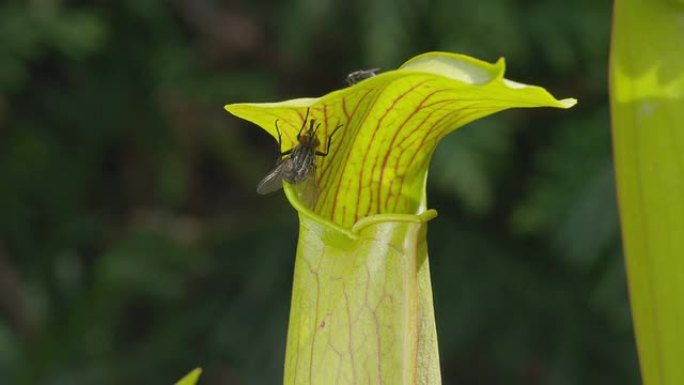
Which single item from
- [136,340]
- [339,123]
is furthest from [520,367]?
[339,123]

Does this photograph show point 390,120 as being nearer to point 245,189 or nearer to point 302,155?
point 302,155

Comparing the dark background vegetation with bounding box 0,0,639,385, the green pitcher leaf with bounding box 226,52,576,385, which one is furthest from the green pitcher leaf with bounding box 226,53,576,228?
the dark background vegetation with bounding box 0,0,639,385

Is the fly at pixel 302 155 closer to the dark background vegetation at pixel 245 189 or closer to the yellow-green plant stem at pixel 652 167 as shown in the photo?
the yellow-green plant stem at pixel 652 167

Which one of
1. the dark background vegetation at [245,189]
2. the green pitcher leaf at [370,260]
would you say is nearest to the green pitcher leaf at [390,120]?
the green pitcher leaf at [370,260]

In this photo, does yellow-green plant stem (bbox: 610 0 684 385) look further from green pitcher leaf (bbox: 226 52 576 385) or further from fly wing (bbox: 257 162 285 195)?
fly wing (bbox: 257 162 285 195)

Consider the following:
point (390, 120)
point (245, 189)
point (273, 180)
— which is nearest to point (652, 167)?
point (390, 120)

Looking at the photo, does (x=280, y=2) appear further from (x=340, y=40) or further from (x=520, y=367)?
(x=520, y=367)
